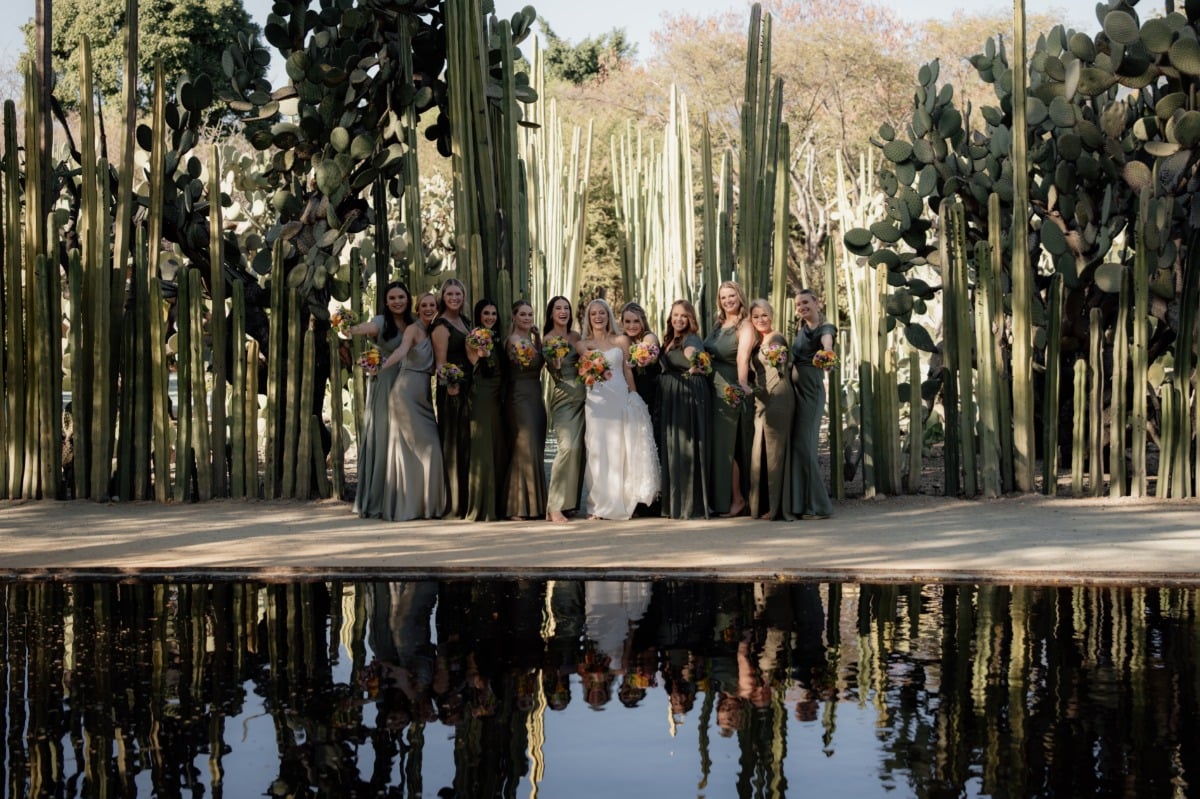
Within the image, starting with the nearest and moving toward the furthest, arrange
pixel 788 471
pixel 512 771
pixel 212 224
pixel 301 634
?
pixel 512 771 → pixel 301 634 → pixel 788 471 → pixel 212 224

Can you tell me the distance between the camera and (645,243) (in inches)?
521

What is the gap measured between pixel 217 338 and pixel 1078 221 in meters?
5.03

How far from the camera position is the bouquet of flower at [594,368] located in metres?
8.09

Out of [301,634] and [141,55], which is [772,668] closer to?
[301,634]

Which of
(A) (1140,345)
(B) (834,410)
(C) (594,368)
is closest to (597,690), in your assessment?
(C) (594,368)

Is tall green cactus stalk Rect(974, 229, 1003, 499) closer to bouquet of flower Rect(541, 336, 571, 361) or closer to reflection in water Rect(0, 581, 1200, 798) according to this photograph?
bouquet of flower Rect(541, 336, 571, 361)

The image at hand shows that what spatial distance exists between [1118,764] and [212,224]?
6.70m

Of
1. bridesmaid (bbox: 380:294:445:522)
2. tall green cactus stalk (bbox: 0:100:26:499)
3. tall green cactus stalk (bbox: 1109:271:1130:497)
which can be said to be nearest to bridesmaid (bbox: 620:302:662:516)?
bridesmaid (bbox: 380:294:445:522)

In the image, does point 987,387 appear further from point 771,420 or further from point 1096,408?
point 771,420

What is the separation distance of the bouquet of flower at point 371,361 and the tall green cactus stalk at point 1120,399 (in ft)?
13.1

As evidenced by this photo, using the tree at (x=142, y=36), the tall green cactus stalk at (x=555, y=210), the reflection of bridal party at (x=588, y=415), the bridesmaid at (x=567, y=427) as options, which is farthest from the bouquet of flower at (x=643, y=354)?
the tree at (x=142, y=36)

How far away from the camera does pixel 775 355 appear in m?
8.11

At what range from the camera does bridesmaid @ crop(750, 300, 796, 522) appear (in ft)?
27.1

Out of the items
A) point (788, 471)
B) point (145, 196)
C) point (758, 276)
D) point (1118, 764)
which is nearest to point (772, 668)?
point (1118, 764)
